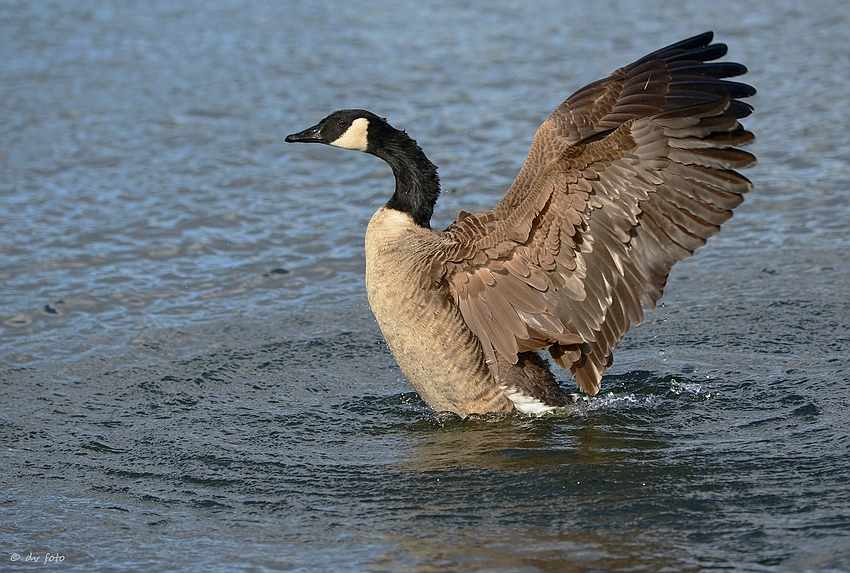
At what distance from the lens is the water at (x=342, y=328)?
5023 millimetres

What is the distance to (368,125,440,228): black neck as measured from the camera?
253 inches

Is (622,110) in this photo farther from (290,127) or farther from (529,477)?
(290,127)

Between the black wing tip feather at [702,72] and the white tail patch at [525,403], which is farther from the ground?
the black wing tip feather at [702,72]

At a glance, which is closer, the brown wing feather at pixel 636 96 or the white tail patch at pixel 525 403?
the brown wing feather at pixel 636 96

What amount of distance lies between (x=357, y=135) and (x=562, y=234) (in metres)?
1.68

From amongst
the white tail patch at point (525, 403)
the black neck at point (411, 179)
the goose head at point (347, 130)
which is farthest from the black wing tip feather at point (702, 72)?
the white tail patch at point (525, 403)

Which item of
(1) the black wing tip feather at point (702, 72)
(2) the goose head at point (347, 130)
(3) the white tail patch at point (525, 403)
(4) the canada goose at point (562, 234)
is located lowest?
(3) the white tail patch at point (525, 403)

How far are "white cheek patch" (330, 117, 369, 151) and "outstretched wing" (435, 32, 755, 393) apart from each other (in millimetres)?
864

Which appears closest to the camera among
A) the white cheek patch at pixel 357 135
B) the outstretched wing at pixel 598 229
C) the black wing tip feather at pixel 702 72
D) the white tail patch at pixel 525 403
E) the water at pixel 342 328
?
the water at pixel 342 328

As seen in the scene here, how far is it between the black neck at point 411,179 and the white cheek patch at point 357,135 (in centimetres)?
11

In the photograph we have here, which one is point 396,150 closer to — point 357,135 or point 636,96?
point 357,135

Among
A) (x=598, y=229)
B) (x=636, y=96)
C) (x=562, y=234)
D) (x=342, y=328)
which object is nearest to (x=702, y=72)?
(x=636, y=96)

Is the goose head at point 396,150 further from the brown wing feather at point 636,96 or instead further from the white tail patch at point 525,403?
the white tail patch at point 525,403

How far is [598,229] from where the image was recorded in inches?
223
